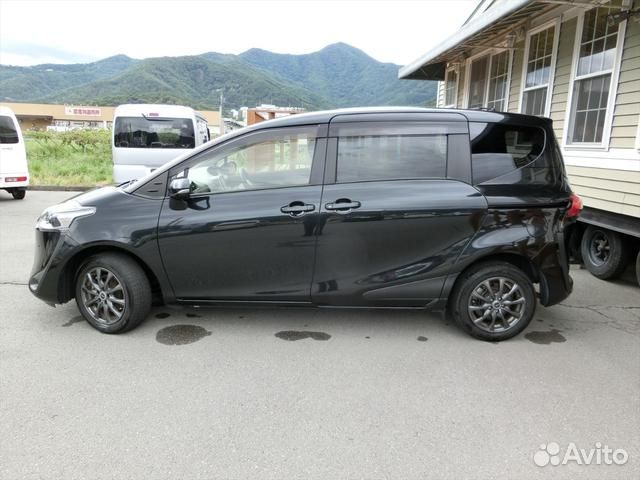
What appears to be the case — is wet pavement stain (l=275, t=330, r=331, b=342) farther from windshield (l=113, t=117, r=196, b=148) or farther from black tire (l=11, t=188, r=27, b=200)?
black tire (l=11, t=188, r=27, b=200)

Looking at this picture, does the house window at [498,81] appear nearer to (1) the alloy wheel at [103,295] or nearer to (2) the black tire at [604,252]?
Answer: (2) the black tire at [604,252]

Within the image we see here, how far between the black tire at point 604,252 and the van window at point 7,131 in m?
11.5

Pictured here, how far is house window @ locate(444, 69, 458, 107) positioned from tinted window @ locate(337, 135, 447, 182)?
8.98m

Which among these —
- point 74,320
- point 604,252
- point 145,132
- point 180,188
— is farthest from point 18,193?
point 604,252

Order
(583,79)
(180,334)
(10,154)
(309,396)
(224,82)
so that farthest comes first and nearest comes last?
1. (224,82)
2. (10,154)
3. (583,79)
4. (180,334)
5. (309,396)

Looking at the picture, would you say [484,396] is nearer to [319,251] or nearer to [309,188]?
[319,251]

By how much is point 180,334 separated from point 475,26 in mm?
6437

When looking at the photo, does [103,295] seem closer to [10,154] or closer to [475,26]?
[475,26]

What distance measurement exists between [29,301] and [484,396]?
4.14 meters

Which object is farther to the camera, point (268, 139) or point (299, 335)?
point (299, 335)

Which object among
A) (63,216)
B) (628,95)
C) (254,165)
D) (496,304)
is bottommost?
(496,304)

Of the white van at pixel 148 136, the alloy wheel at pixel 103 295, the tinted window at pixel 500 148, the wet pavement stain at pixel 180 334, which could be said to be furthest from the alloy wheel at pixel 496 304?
the white van at pixel 148 136

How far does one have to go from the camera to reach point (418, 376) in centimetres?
325

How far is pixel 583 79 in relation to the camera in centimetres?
660
